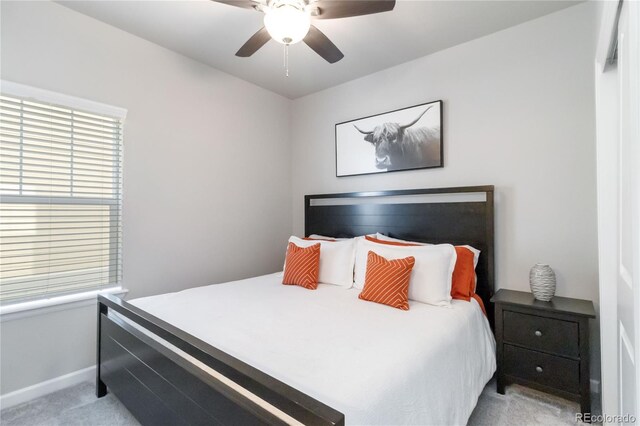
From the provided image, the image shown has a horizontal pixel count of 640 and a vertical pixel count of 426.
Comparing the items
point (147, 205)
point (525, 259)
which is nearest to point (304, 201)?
point (147, 205)

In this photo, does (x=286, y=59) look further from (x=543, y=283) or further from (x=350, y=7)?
(x=543, y=283)

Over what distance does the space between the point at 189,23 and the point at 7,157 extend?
1.56 m

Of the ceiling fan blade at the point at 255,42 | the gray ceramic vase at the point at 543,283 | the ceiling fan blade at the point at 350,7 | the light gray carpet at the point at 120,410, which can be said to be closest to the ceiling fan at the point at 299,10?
the ceiling fan blade at the point at 350,7

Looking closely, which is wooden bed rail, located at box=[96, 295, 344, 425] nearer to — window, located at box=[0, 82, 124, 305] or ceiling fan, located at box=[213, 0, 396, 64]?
window, located at box=[0, 82, 124, 305]

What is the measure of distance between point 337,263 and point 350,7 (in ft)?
5.99

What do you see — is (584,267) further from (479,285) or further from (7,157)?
(7,157)

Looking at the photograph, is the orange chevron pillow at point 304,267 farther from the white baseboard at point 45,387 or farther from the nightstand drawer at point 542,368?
the white baseboard at point 45,387

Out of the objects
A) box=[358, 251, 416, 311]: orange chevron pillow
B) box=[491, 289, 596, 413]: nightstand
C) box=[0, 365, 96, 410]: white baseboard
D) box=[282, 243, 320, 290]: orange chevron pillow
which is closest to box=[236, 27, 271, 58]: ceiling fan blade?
box=[282, 243, 320, 290]: orange chevron pillow

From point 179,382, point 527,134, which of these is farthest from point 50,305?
point 527,134

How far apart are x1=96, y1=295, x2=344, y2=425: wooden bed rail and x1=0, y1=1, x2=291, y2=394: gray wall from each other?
526 mm

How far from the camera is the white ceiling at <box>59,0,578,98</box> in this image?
7.14ft

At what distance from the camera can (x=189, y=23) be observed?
2.36 meters

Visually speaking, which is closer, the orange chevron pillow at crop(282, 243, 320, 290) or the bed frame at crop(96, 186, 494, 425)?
the bed frame at crop(96, 186, 494, 425)

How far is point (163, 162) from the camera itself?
2.72 meters
